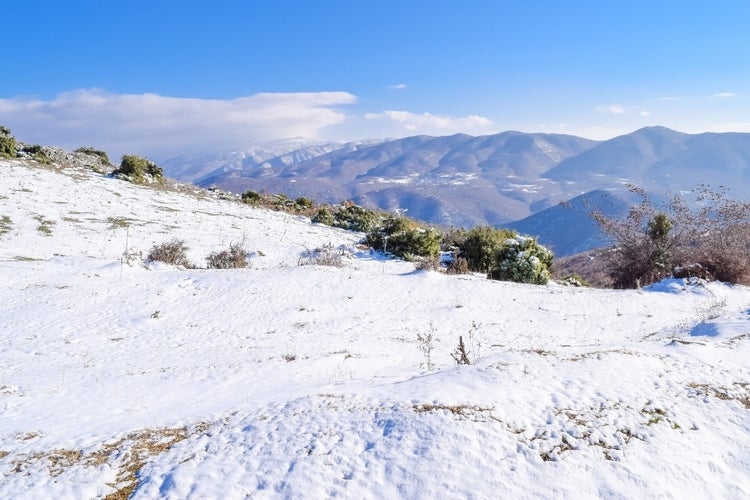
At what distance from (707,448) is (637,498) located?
4.06 ft

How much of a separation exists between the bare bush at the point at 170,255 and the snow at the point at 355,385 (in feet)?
1.67

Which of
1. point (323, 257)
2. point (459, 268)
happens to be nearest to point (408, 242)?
point (459, 268)

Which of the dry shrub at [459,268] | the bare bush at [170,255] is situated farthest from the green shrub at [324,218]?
the bare bush at [170,255]

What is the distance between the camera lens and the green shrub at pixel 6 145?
87.0ft

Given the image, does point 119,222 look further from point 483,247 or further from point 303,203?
point 303,203

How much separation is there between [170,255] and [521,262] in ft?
37.8

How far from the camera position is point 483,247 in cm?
1759

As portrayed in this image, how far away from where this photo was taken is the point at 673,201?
18172 mm

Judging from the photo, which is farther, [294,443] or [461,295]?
[461,295]

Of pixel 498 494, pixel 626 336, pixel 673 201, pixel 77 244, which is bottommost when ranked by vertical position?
pixel 626 336

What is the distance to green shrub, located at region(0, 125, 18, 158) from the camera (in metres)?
26.5

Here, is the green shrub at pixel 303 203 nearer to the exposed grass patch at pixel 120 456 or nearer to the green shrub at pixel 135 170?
the green shrub at pixel 135 170

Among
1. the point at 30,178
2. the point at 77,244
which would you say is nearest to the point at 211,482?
the point at 77,244

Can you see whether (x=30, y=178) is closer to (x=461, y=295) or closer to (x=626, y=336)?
(x=461, y=295)
